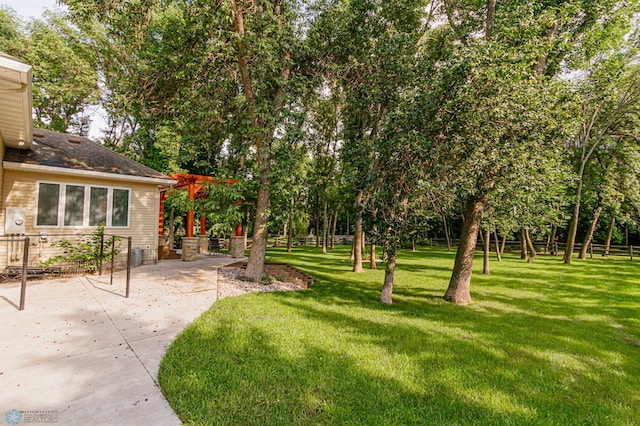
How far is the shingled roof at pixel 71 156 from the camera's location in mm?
9016

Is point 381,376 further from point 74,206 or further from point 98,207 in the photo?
point 74,206

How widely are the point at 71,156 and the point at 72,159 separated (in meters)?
0.38

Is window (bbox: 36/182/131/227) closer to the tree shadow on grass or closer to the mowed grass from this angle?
the mowed grass

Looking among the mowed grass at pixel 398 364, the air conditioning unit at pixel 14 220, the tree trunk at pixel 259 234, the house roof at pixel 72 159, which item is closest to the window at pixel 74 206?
the house roof at pixel 72 159

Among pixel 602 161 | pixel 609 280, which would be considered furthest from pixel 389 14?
pixel 602 161

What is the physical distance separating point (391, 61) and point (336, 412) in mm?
7632

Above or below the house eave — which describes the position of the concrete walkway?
below

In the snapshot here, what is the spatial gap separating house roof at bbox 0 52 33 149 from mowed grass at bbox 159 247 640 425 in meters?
4.68

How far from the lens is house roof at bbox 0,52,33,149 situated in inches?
173

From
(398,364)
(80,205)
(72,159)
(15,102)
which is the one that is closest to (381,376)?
(398,364)

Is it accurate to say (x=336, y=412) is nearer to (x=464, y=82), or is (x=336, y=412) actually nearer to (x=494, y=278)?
(x=464, y=82)

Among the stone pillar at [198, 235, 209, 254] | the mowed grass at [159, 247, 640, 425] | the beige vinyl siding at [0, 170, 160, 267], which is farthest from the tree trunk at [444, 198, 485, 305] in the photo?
the stone pillar at [198, 235, 209, 254]

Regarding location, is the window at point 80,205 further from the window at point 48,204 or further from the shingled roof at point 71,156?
the shingled roof at point 71,156

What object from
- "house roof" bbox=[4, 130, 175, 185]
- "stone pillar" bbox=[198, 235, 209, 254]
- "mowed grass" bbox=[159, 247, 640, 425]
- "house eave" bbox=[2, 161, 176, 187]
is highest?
"house roof" bbox=[4, 130, 175, 185]
